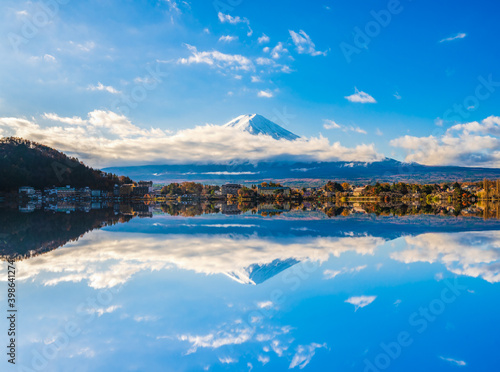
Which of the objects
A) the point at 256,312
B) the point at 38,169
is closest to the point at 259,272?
the point at 256,312

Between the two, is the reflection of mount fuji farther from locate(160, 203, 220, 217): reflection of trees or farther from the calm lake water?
locate(160, 203, 220, 217): reflection of trees

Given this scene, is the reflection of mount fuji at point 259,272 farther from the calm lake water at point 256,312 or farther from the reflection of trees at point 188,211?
the reflection of trees at point 188,211

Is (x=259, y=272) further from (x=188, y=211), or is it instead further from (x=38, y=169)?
(x=38, y=169)

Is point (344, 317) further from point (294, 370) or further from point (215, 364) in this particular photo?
point (215, 364)

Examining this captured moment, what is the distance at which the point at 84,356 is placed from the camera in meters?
3.21

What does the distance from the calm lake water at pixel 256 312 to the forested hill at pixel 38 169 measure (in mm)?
76923

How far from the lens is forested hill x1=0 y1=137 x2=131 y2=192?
241 feet

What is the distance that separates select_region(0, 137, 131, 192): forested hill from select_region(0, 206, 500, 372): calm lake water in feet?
252

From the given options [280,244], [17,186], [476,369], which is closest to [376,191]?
[17,186]

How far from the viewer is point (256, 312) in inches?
165

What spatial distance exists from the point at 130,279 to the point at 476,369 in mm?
4375

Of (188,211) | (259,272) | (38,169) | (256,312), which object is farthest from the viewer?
(38,169)

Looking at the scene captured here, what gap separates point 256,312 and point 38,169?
9619cm

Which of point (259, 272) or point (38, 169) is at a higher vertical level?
point (38, 169)
